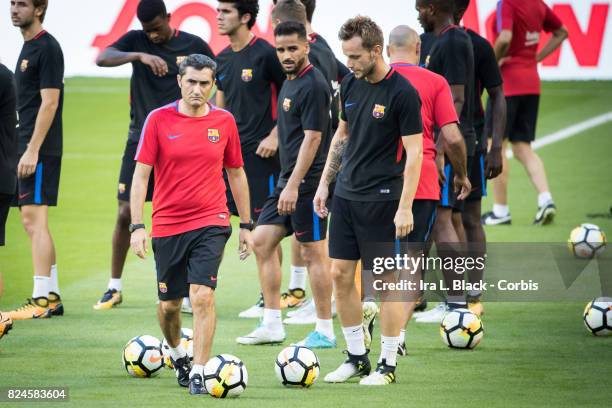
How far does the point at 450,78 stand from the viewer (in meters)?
10.6

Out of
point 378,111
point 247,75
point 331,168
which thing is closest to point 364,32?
point 378,111

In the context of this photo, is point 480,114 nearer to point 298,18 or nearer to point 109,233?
point 298,18

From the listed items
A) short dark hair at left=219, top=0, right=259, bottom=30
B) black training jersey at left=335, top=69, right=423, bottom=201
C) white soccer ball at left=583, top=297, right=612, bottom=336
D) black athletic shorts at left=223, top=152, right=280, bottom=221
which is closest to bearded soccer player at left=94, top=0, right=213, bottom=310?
short dark hair at left=219, top=0, right=259, bottom=30

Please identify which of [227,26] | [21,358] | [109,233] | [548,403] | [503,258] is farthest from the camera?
[109,233]

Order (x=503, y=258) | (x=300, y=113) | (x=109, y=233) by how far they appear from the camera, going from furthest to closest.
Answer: (x=109, y=233) < (x=503, y=258) < (x=300, y=113)

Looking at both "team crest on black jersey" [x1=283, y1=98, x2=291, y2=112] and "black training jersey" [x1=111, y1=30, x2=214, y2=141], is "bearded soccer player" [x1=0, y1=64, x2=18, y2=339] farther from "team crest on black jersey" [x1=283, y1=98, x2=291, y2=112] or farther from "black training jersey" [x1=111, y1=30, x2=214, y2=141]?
"team crest on black jersey" [x1=283, y1=98, x2=291, y2=112]

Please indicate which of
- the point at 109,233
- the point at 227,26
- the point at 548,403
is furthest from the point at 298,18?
the point at 109,233

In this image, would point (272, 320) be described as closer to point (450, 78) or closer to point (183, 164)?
point (183, 164)

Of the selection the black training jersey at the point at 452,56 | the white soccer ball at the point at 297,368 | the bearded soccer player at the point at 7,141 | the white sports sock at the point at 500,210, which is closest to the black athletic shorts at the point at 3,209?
A: the bearded soccer player at the point at 7,141

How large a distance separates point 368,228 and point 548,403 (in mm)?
1575

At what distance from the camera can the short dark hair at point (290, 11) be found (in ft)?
34.2

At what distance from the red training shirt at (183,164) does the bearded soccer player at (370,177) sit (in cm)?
82

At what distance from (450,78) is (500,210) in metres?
5.64

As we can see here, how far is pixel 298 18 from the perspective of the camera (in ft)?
34.1
